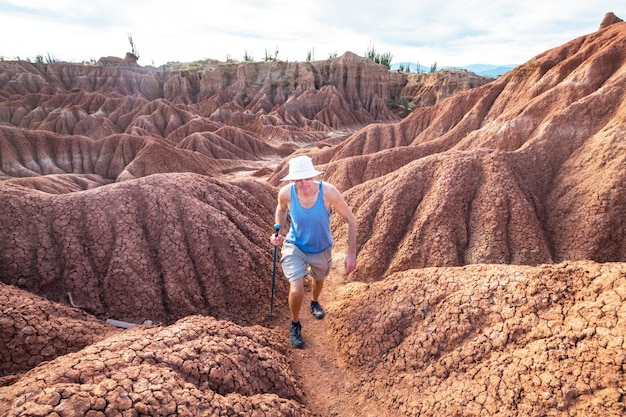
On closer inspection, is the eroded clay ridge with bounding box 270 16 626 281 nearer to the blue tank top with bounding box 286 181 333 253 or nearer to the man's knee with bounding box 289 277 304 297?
the man's knee with bounding box 289 277 304 297

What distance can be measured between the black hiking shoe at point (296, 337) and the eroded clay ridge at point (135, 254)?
39.8 inches

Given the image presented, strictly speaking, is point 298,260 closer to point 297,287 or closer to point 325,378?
point 297,287

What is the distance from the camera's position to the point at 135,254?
514 cm

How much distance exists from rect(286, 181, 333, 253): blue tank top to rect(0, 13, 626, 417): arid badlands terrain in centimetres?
122

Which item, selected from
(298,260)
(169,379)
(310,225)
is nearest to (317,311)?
(298,260)

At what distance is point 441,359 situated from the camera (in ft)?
10.9

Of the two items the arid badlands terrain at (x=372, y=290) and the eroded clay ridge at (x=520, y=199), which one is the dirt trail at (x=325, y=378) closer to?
the arid badlands terrain at (x=372, y=290)

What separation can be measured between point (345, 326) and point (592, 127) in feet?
26.6

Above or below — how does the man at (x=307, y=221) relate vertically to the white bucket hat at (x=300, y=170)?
below

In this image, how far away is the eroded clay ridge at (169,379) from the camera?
6.77 feet

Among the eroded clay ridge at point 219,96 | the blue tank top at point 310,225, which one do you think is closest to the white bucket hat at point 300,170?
the blue tank top at point 310,225

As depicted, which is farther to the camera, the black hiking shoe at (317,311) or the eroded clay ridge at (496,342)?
the black hiking shoe at (317,311)

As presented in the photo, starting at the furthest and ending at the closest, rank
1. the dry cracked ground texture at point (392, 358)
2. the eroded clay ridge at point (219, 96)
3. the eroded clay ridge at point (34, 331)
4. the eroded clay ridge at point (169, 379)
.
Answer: the eroded clay ridge at point (219, 96), the eroded clay ridge at point (34, 331), the dry cracked ground texture at point (392, 358), the eroded clay ridge at point (169, 379)

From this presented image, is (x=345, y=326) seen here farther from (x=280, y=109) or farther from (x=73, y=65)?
(x=73, y=65)
